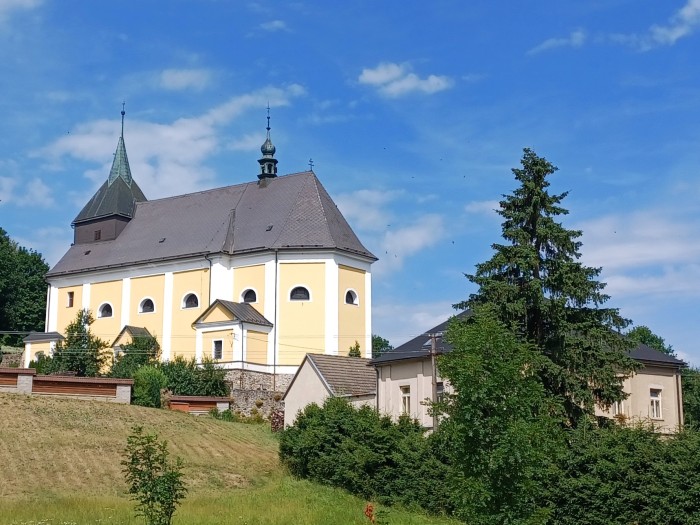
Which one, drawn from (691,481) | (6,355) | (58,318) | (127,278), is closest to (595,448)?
(691,481)

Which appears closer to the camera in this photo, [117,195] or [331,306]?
[331,306]

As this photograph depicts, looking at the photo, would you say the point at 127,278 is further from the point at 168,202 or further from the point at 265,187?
the point at 265,187

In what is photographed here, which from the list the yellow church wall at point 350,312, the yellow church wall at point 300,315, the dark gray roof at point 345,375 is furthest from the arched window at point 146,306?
the dark gray roof at point 345,375

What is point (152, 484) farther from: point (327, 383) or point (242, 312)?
point (242, 312)

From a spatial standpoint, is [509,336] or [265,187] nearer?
[509,336]

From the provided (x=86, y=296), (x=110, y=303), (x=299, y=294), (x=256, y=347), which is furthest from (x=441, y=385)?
(x=86, y=296)

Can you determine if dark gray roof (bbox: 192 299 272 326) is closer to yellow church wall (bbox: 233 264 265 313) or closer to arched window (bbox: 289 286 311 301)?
yellow church wall (bbox: 233 264 265 313)

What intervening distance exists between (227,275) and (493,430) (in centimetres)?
3515

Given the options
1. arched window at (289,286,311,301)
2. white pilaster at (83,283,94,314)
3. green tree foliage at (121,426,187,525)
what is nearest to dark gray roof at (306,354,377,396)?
arched window at (289,286,311,301)

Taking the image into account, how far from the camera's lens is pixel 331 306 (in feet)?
155

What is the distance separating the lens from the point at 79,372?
47.3 m

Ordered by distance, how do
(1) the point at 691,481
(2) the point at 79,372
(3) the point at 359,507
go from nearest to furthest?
1. (1) the point at 691,481
2. (3) the point at 359,507
3. (2) the point at 79,372

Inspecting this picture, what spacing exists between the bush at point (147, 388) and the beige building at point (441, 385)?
34.1ft

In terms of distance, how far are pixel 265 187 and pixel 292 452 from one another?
27.0m
